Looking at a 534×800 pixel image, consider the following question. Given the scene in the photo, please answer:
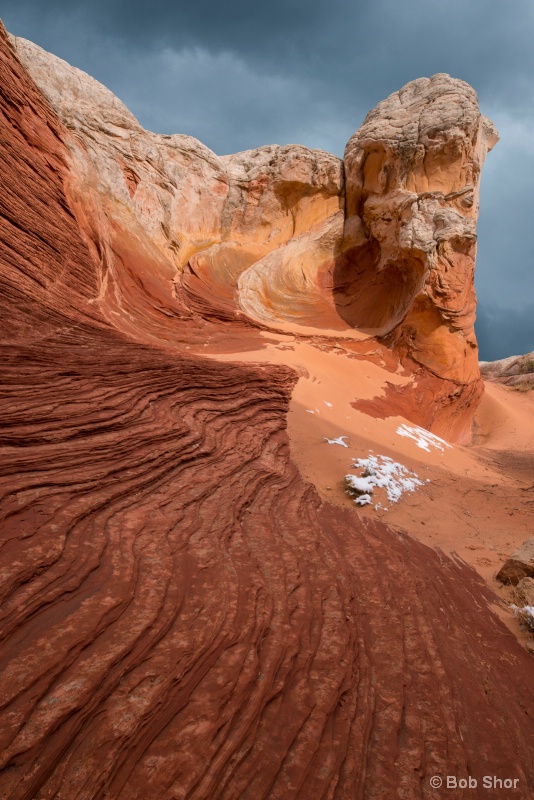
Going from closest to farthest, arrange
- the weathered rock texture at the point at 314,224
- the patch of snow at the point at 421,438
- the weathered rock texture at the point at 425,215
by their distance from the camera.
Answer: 1. the patch of snow at the point at 421,438
2. the weathered rock texture at the point at 314,224
3. the weathered rock texture at the point at 425,215

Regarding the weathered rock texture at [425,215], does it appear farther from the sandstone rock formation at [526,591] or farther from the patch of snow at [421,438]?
the sandstone rock formation at [526,591]

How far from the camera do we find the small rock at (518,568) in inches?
140

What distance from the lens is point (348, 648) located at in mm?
2541

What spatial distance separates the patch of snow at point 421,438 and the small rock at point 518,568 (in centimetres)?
458

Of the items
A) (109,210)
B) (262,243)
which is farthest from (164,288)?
(262,243)

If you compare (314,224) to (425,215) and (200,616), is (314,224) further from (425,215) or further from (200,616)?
(200,616)

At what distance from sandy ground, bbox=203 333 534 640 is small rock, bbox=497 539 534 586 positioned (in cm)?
10

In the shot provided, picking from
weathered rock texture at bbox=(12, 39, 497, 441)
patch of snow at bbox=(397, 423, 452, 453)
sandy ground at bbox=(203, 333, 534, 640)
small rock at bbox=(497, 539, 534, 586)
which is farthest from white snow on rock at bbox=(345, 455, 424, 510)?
weathered rock texture at bbox=(12, 39, 497, 441)

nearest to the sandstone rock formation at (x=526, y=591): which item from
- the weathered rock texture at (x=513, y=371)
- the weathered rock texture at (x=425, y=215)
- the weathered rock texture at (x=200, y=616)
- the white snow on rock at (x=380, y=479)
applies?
the weathered rock texture at (x=200, y=616)

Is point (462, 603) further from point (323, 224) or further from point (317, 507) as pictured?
point (323, 224)

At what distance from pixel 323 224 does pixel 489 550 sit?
48.9 feet

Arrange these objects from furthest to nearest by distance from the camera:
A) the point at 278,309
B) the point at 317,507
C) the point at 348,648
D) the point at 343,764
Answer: the point at 278,309
the point at 317,507
the point at 348,648
the point at 343,764

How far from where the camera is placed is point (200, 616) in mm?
2520

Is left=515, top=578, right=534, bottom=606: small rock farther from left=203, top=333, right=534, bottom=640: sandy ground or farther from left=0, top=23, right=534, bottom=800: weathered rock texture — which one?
left=0, top=23, right=534, bottom=800: weathered rock texture
